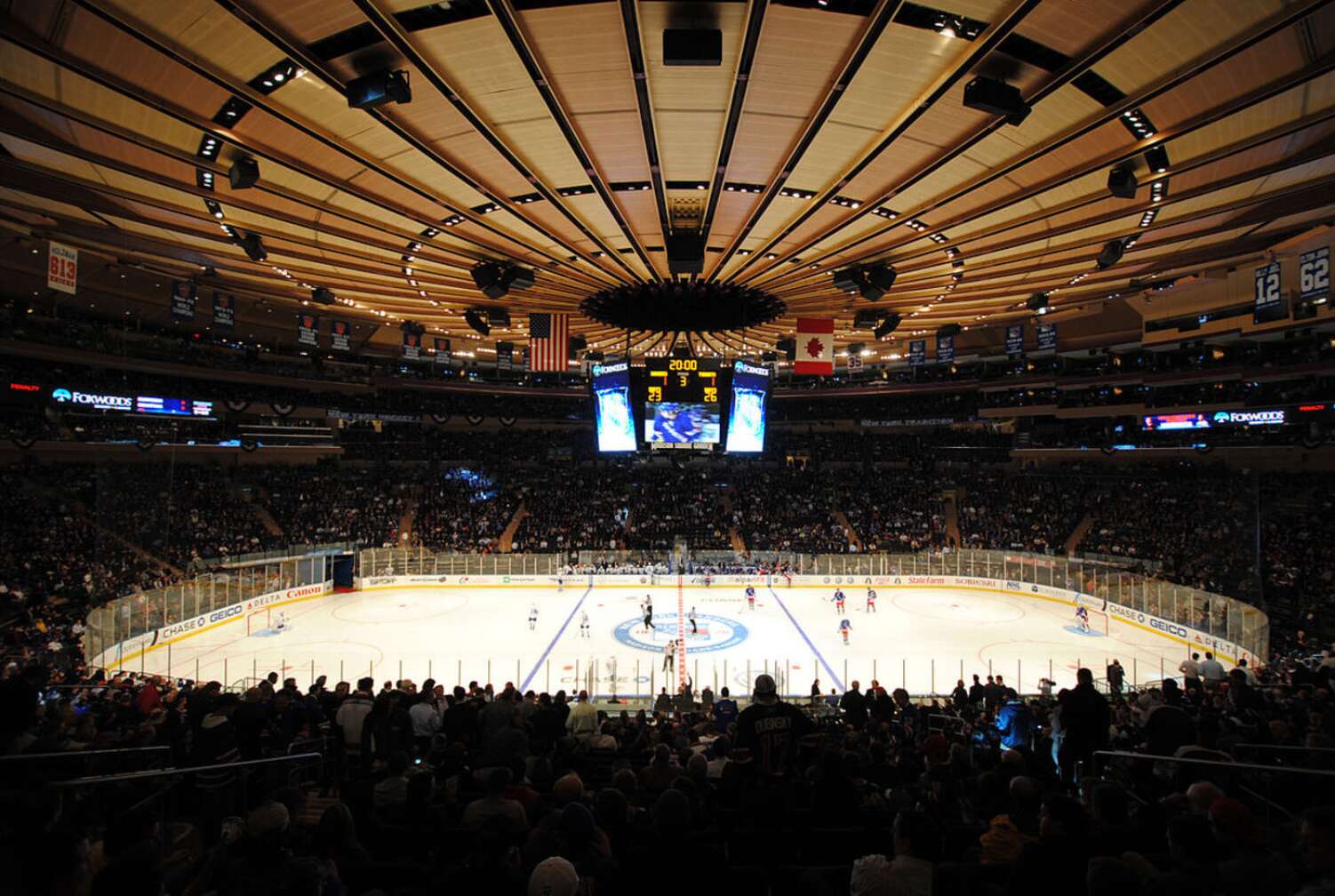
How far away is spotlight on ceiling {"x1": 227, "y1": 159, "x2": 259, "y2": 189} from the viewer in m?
8.37

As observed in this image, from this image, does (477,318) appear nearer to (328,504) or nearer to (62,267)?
(62,267)

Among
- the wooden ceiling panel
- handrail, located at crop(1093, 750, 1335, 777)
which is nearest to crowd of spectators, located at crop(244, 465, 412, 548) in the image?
handrail, located at crop(1093, 750, 1335, 777)

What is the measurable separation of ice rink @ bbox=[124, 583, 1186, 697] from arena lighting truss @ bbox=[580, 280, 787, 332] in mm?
8446

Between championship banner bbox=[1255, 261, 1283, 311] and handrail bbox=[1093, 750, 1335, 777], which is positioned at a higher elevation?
championship banner bbox=[1255, 261, 1283, 311]

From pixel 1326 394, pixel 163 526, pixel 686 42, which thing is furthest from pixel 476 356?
pixel 1326 394

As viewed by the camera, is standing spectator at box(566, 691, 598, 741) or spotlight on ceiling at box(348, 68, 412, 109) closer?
spotlight on ceiling at box(348, 68, 412, 109)

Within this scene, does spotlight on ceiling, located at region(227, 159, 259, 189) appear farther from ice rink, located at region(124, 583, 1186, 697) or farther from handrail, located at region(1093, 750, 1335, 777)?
handrail, located at region(1093, 750, 1335, 777)

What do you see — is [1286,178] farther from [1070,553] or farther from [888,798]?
[1070,553]

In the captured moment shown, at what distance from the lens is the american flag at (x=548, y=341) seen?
1620 cm

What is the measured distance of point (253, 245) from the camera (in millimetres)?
11680

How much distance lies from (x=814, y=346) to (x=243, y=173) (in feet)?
41.2

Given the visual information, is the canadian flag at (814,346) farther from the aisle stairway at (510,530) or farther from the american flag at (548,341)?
the aisle stairway at (510,530)

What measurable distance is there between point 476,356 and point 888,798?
3356 cm

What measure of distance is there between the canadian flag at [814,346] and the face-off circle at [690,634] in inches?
402
